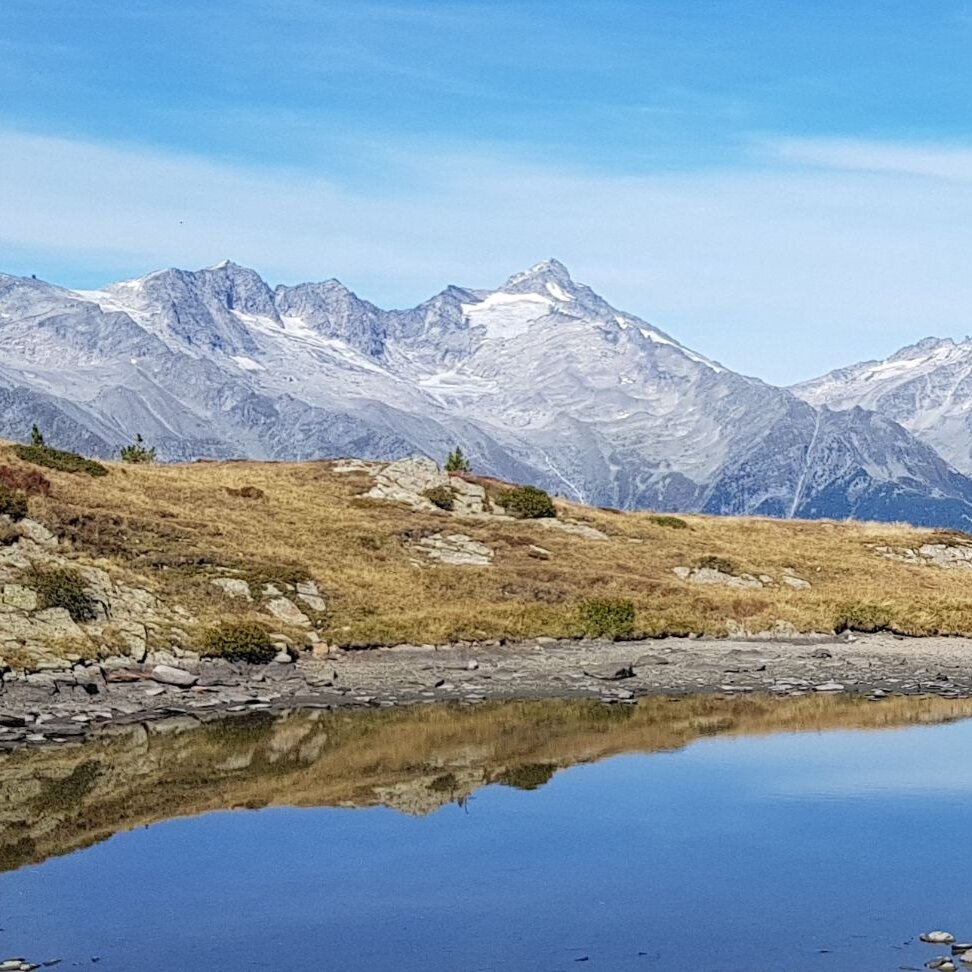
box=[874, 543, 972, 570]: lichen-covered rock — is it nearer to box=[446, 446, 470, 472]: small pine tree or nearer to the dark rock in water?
box=[446, 446, 470, 472]: small pine tree

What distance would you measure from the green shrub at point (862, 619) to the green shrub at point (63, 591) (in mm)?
34463

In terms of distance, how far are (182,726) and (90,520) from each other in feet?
64.0

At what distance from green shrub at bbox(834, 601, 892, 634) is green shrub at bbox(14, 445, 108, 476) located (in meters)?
38.8

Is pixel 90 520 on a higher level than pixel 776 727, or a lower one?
higher

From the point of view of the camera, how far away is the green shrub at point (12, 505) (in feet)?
197

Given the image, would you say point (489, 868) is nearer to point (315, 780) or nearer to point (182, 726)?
point (315, 780)

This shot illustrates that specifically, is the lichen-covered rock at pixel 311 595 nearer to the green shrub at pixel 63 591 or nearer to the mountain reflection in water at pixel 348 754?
the green shrub at pixel 63 591

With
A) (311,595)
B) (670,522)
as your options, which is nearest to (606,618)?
(311,595)

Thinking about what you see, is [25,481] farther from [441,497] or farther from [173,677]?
[441,497]

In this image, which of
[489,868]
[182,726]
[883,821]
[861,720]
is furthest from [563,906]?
[861,720]

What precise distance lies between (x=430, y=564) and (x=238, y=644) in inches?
752

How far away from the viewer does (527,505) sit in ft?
289

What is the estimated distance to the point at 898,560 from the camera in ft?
302

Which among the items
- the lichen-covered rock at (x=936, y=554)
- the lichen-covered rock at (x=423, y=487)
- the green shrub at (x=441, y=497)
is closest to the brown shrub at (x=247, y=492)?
the lichen-covered rock at (x=423, y=487)
